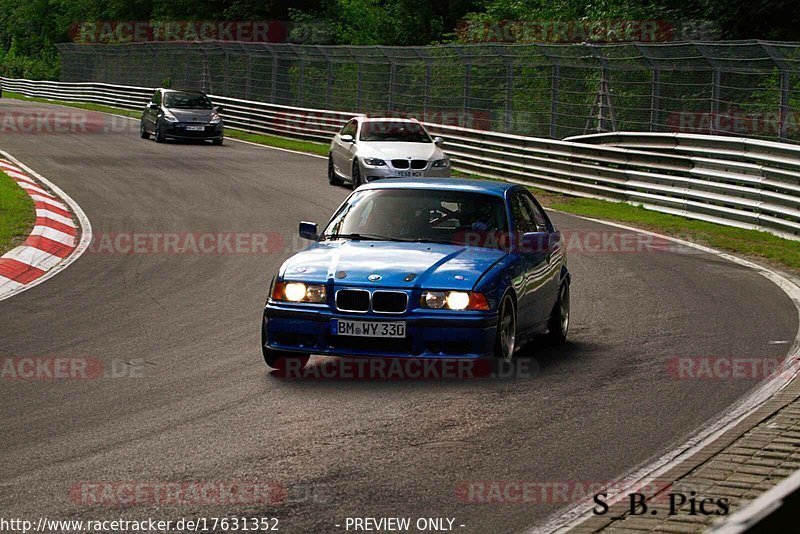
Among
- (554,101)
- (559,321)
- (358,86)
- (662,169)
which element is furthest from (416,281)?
(358,86)

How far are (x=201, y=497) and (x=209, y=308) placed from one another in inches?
251

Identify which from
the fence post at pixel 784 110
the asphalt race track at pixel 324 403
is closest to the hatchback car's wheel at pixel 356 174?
the fence post at pixel 784 110

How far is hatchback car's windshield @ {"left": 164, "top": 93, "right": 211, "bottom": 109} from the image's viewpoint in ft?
124

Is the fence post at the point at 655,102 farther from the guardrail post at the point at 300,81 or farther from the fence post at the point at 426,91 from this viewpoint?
the guardrail post at the point at 300,81

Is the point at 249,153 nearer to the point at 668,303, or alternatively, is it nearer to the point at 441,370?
the point at 668,303

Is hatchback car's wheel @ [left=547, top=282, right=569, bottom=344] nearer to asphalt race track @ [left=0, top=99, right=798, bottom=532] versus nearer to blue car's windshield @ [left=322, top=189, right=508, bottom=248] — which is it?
asphalt race track @ [left=0, top=99, right=798, bottom=532]

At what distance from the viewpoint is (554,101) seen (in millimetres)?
27344

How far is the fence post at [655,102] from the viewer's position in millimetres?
23641

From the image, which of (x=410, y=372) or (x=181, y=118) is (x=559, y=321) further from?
(x=181, y=118)

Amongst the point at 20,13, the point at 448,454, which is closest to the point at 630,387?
A: the point at 448,454

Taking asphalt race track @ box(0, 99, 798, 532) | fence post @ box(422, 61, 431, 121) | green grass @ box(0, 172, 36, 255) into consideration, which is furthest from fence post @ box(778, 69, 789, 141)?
fence post @ box(422, 61, 431, 121)

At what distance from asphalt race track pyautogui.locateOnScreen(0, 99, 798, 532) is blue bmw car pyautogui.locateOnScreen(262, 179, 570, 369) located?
0.95 feet

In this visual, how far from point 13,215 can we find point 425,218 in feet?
31.6

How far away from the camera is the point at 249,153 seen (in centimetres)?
3406
